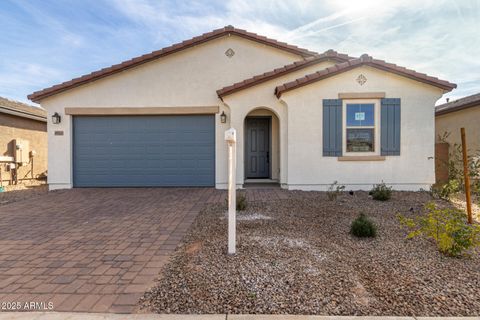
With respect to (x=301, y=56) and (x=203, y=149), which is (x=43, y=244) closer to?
(x=203, y=149)

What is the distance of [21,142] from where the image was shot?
12469 millimetres

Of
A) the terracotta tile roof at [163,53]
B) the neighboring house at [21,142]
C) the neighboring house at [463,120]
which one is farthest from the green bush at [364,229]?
the neighboring house at [21,142]

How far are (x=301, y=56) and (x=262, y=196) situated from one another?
617 centimetres

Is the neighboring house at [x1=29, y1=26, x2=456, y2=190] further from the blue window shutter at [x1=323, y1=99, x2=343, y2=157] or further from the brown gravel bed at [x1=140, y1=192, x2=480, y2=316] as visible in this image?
the brown gravel bed at [x1=140, y1=192, x2=480, y2=316]

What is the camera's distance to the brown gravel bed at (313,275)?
8.14 feet

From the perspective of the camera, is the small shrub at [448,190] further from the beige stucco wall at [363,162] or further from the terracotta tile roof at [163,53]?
the terracotta tile roof at [163,53]

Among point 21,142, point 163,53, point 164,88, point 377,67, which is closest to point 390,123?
point 377,67

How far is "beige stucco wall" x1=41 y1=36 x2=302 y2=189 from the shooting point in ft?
31.8

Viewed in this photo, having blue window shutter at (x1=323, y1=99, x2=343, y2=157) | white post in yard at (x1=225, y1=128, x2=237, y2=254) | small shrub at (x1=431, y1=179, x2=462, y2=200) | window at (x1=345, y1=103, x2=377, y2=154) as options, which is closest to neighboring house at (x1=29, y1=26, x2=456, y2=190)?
blue window shutter at (x1=323, y1=99, x2=343, y2=157)

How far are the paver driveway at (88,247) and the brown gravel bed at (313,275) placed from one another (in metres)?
0.38

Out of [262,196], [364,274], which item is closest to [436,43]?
[262,196]

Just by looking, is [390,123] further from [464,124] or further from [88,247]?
[88,247]

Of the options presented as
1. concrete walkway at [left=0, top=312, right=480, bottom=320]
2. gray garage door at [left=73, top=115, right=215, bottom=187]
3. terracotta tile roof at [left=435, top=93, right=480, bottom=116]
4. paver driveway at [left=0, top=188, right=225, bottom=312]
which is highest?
terracotta tile roof at [left=435, top=93, right=480, bottom=116]

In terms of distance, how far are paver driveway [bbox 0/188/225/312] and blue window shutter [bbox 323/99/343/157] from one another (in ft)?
13.3
